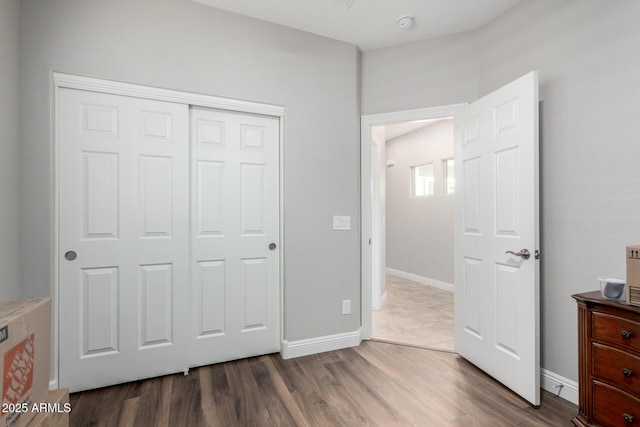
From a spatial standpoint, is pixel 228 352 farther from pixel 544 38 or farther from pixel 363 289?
pixel 544 38

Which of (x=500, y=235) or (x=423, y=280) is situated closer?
(x=500, y=235)

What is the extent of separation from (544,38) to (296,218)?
2.19m

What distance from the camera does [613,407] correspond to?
1492 millimetres

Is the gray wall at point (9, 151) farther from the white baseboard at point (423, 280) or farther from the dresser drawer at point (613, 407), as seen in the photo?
the white baseboard at point (423, 280)

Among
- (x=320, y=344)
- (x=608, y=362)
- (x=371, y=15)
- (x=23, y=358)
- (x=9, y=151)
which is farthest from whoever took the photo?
(x=320, y=344)

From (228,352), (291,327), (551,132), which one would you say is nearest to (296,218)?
(291,327)

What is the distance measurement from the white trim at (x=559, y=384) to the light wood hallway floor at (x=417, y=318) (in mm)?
720

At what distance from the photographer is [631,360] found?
4.69 ft

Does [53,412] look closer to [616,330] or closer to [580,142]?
[616,330]

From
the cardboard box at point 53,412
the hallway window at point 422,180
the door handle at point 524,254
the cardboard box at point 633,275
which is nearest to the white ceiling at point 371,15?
the door handle at point 524,254

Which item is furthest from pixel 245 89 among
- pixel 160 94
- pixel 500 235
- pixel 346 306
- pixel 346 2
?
pixel 500 235

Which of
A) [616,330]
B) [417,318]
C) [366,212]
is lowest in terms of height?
[417,318]

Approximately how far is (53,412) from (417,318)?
326cm

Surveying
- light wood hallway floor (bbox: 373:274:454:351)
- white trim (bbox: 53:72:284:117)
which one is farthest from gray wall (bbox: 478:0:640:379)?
white trim (bbox: 53:72:284:117)
